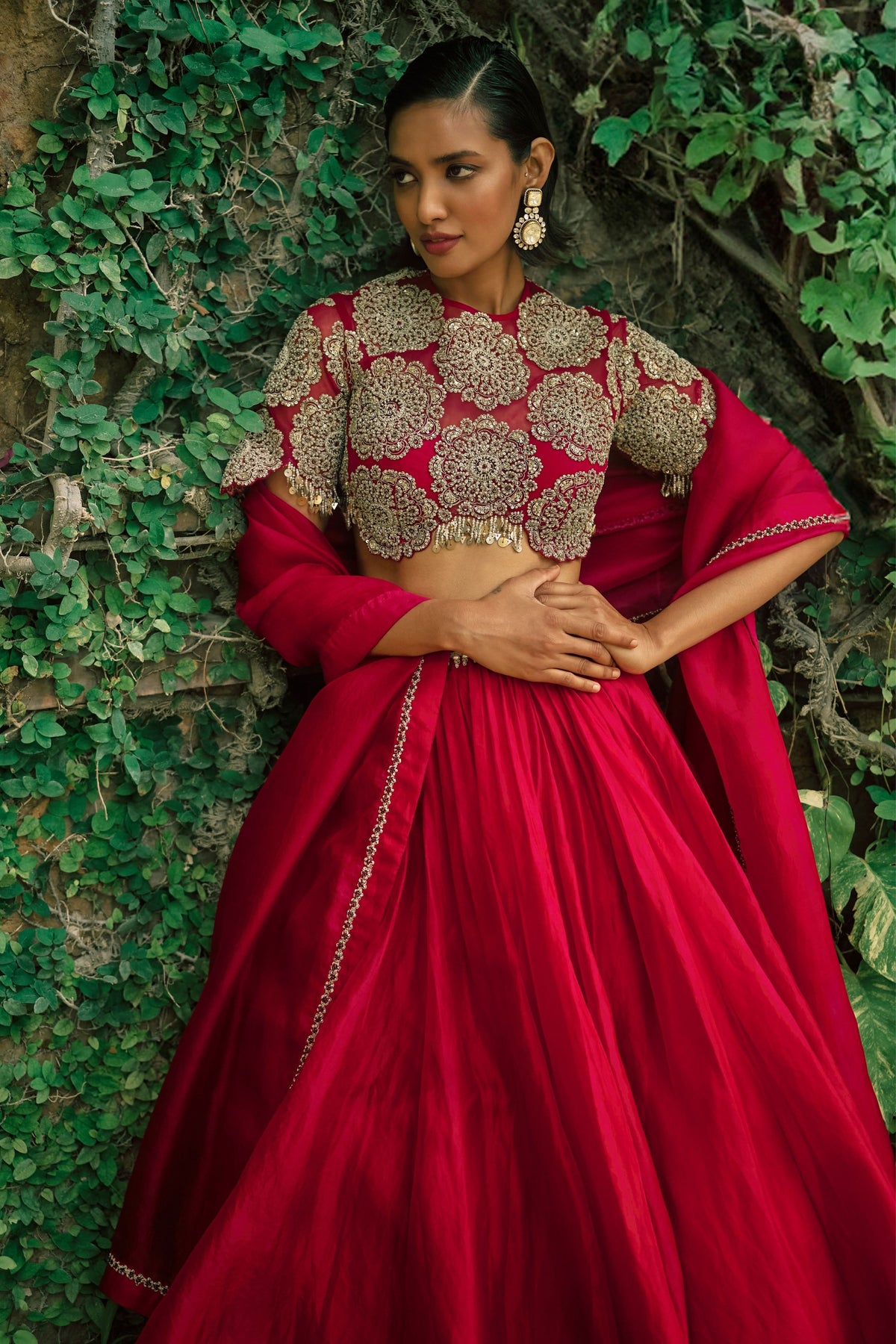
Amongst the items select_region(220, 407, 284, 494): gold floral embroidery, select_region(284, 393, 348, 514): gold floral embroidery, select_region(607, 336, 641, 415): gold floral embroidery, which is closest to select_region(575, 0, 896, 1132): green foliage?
select_region(607, 336, 641, 415): gold floral embroidery

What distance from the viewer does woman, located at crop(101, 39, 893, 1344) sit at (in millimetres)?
1351

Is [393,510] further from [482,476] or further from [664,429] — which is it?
[664,429]

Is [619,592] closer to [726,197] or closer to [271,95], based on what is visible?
[726,197]

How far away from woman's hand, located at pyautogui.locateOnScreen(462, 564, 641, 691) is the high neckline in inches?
18.2

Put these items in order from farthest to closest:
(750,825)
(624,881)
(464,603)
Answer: (750,825), (464,603), (624,881)

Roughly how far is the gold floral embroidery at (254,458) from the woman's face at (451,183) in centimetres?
37

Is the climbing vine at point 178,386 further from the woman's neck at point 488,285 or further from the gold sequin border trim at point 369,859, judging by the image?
the gold sequin border trim at point 369,859

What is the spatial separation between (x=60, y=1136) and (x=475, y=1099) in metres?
0.79

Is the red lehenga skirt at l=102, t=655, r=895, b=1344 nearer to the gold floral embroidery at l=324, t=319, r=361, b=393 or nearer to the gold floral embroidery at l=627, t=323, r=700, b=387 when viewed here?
the gold floral embroidery at l=324, t=319, r=361, b=393

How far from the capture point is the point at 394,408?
1754 mm

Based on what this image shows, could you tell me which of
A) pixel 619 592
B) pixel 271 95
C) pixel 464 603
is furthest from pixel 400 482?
pixel 271 95

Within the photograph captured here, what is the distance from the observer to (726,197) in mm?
1963

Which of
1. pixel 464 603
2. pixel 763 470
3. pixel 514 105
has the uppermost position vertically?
pixel 514 105

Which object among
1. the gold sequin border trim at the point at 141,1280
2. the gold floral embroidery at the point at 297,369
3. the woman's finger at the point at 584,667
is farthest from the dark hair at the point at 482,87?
the gold sequin border trim at the point at 141,1280
